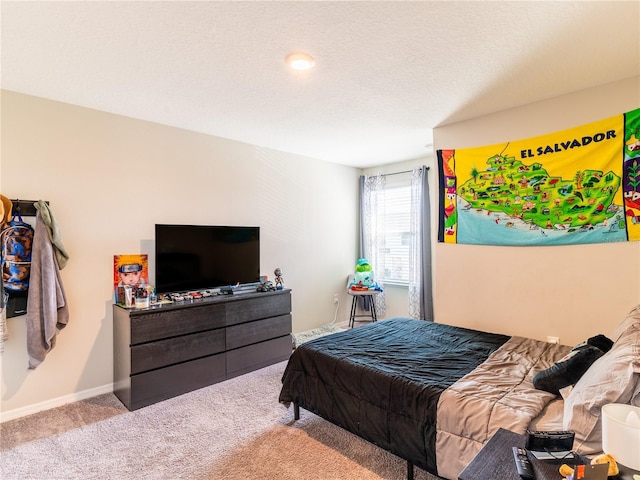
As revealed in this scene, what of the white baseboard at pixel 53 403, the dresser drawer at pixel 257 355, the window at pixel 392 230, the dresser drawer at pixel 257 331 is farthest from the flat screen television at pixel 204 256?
the window at pixel 392 230

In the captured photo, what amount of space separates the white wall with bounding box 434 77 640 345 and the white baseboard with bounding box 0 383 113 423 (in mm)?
3273

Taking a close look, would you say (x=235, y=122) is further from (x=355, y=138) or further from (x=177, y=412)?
(x=177, y=412)

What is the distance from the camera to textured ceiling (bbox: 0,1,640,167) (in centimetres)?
174

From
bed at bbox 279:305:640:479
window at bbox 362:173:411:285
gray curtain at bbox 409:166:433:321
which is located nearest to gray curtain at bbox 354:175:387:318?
window at bbox 362:173:411:285

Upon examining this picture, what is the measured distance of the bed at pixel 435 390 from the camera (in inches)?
61.9

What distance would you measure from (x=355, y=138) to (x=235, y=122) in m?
1.35

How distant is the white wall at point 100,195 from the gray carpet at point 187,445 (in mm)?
324

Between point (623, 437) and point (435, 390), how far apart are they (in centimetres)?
85

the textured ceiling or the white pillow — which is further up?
the textured ceiling

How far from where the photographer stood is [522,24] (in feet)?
6.04

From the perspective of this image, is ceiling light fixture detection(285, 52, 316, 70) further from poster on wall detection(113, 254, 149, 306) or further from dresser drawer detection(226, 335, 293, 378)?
dresser drawer detection(226, 335, 293, 378)

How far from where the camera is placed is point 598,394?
4.33 feet

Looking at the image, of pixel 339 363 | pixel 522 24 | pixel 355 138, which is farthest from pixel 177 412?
pixel 522 24

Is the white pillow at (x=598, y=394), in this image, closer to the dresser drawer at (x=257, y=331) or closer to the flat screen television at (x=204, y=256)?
the dresser drawer at (x=257, y=331)
